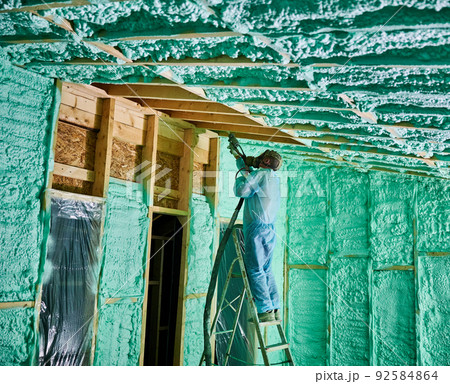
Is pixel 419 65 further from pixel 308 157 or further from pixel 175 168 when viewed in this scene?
pixel 308 157

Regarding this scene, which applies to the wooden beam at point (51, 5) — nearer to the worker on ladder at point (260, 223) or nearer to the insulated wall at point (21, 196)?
the insulated wall at point (21, 196)

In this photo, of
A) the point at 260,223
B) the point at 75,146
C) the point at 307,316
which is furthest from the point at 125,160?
the point at 307,316

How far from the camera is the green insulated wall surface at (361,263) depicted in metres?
4.90

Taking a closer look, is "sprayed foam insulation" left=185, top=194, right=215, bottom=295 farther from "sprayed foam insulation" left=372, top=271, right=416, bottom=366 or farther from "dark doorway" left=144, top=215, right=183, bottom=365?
"sprayed foam insulation" left=372, top=271, right=416, bottom=366

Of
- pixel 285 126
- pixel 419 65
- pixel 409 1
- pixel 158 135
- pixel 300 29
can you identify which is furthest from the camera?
pixel 158 135

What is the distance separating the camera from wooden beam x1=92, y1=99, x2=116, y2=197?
342cm

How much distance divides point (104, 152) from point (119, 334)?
1.53m

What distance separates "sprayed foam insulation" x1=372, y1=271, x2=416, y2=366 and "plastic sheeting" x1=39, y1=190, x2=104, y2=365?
3.46 metres

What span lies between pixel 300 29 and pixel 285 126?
189 cm

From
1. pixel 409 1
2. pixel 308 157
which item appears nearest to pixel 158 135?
pixel 308 157

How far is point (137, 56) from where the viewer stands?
236 centimetres

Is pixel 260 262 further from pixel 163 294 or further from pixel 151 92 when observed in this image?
pixel 151 92

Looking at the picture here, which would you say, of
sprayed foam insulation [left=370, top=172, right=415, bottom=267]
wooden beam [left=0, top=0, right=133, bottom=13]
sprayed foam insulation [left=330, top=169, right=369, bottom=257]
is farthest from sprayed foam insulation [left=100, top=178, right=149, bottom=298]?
sprayed foam insulation [left=370, top=172, right=415, bottom=267]

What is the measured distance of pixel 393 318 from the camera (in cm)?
504
